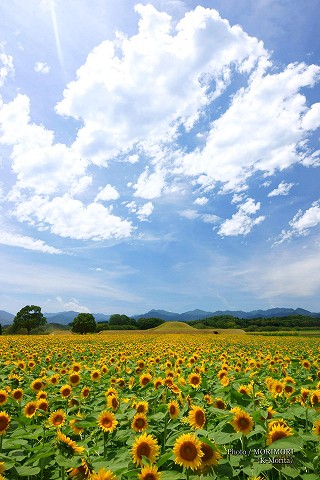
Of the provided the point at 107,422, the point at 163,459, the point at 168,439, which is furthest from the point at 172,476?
the point at 107,422

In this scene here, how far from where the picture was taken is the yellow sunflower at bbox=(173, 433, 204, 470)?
2695mm

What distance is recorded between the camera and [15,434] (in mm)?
3979

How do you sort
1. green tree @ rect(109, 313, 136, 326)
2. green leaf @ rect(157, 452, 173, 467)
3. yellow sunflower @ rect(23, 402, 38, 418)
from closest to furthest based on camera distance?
green leaf @ rect(157, 452, 173, 467), yellow sunflower @ rect(23, 402, 38, 418), green tree @ rect(109, 313, 136, 326)

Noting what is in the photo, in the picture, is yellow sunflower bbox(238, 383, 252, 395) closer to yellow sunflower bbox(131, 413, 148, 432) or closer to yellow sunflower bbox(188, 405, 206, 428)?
yellow sunflower bbox(188, 405, 206, 428)

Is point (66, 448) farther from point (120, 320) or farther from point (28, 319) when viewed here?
point (120, 320)

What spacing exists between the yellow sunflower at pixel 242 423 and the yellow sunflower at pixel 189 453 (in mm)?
607

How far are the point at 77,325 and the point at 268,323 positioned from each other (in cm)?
5906

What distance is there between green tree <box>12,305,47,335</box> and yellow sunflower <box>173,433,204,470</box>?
97211 mm

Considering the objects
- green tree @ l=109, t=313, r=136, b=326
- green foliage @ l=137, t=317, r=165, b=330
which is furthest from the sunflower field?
green tree @ l=109, t=313, r=136, b=326

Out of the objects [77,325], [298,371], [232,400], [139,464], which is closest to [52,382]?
[232,400]

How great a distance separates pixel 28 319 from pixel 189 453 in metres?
98.0

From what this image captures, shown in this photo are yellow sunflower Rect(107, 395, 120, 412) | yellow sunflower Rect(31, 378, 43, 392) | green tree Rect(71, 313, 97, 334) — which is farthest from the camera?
green tree Rect(71, 313, 97, 334)

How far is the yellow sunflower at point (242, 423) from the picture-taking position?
3.20 meters

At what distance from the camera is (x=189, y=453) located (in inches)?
107
